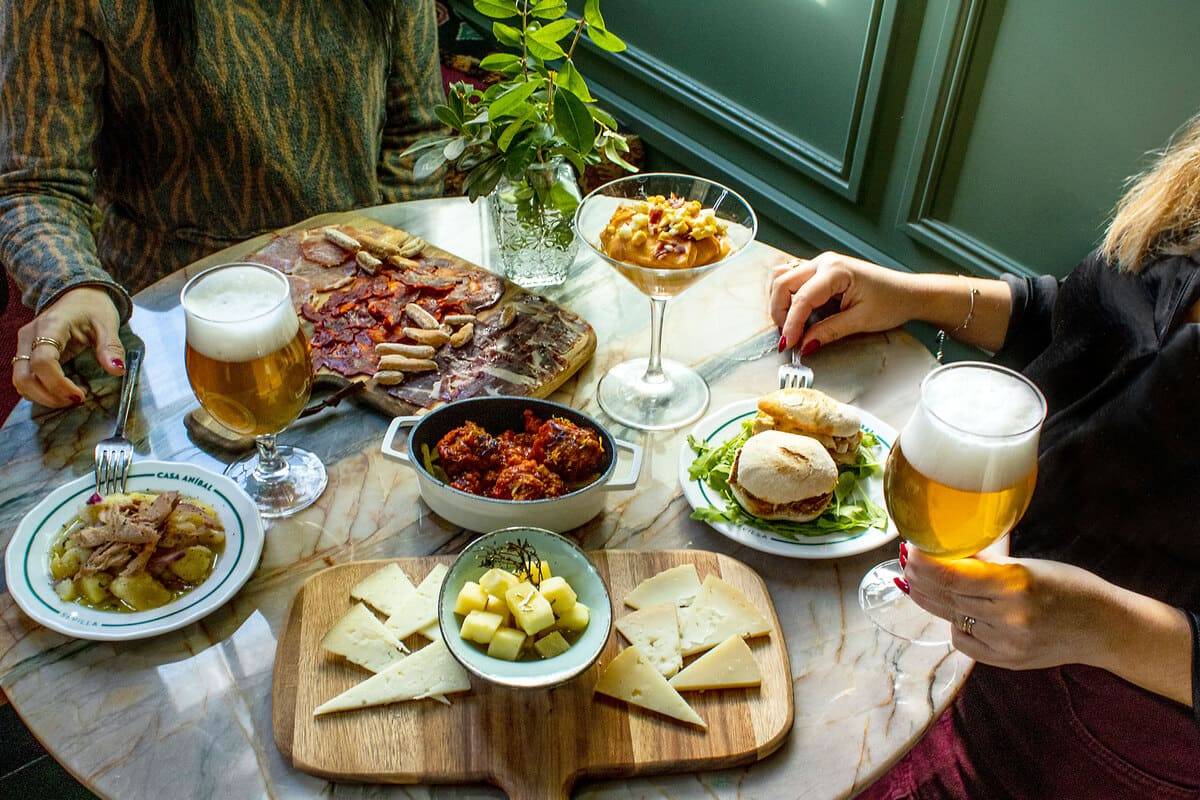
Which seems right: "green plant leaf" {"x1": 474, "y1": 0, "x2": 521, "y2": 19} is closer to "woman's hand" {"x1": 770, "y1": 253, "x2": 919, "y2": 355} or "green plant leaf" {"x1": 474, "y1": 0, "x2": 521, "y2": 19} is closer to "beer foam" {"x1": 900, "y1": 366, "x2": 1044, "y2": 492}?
"woman's hand" {"x1": 770, "y1": 253, "x2": 919, "y2": 355}

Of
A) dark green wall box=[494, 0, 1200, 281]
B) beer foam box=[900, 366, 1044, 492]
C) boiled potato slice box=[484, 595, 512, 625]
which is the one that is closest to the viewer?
beer foam box=[900, 366, 1044, 492]

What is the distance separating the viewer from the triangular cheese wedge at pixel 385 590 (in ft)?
3.92

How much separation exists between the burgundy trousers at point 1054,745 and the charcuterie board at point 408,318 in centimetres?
86

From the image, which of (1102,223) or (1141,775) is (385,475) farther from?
(1102,223)

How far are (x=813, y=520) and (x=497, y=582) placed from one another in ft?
1.56

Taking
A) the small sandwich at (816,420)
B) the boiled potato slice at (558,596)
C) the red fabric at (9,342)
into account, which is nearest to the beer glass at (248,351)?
the boiled potato slice at (558,596)

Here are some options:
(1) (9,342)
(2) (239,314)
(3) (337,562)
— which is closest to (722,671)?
(3) (337,562)

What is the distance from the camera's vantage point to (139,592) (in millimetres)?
1177

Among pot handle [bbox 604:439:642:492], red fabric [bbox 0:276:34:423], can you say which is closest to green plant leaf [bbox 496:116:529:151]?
pot handle [bbox 604:439:642:492]

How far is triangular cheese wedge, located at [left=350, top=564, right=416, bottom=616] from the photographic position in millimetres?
1194

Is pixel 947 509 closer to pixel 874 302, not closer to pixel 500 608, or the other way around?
pixel 500 608

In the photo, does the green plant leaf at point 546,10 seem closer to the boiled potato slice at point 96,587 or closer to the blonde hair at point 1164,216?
the blonde hair at point 1164,216

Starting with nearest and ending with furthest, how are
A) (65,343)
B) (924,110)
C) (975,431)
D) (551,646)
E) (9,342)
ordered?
(975,431) → (551,646) → (65,343) → (924,110) → (9,342)

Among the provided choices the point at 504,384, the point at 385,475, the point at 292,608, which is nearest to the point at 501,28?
the point at 504,384
